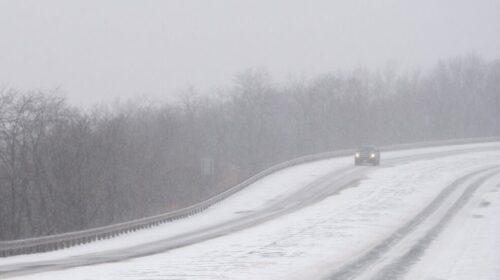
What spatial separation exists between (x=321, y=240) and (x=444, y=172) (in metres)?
33.6

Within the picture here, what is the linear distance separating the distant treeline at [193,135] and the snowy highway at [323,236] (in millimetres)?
10996

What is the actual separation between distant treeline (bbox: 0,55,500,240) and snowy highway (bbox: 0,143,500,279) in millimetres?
10996

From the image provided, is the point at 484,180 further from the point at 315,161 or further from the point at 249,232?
the point at 249,232

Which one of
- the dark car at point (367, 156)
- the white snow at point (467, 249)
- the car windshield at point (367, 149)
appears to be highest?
the car windshield at point (367, 149)

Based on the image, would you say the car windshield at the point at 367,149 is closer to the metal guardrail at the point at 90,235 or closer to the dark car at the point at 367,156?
the dark car at the point at 367,156

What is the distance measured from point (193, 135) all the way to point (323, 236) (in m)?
77.1

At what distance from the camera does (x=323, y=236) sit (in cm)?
3031

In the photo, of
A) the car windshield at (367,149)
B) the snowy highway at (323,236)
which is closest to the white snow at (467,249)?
the snowy highway at (323,236)

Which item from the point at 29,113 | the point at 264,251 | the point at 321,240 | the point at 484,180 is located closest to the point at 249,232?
the point at 321,240

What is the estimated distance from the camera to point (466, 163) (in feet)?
219

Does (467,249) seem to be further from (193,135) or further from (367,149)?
(193,135)

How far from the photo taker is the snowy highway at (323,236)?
21344 mm

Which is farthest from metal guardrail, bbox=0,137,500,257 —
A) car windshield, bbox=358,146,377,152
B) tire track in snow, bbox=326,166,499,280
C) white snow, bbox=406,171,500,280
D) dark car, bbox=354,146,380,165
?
white snow, bbox=406,171,500,280

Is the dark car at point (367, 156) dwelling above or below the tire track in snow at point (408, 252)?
above
